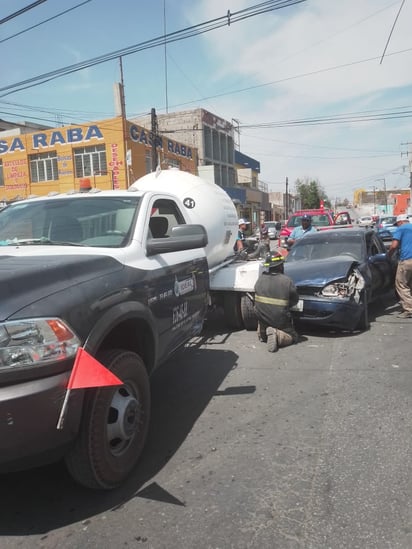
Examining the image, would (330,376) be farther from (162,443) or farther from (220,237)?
(220,237)

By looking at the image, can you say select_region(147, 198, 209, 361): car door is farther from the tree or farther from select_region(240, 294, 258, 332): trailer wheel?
the tree

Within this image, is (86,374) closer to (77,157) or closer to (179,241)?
(179,241)

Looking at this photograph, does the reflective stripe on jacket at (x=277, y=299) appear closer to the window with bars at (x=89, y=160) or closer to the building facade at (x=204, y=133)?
the window with bars at (x=89, y=160)

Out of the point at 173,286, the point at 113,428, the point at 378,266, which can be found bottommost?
the point at 113,428

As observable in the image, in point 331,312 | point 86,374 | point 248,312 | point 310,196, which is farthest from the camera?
point 310,196

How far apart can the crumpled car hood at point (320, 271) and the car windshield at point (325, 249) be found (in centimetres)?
53

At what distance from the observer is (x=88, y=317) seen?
2.59 m

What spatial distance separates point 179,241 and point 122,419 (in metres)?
1.48

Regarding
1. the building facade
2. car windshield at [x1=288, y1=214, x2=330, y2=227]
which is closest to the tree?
the building facade

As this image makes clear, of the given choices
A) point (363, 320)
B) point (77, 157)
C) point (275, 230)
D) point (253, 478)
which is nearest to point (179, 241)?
point (253, 478)

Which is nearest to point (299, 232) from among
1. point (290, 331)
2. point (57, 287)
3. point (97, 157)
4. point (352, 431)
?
point (290, 331)

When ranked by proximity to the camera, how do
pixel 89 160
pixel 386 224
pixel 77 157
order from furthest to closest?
pixel 386 224, pixel 77 157, pixel 89 160

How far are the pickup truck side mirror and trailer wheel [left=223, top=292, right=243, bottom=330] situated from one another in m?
3.21

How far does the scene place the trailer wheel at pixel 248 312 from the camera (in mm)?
7172
